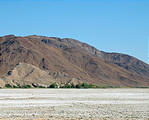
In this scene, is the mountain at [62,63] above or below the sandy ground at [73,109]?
above

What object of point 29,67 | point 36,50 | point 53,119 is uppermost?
point 36,50

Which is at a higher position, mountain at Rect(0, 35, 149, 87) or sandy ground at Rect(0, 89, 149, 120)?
mountain at Rect(0, 35, 149, 87)

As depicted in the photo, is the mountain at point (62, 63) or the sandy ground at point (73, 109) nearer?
the sandy ground at point (73, 109)

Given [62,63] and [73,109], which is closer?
[73,109]

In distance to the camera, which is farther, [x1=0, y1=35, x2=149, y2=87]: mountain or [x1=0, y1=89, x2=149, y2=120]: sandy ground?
[x1=0, y1=35, x2=149, y2=87]: mountain

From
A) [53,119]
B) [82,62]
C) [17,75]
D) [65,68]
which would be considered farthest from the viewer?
[82,62]

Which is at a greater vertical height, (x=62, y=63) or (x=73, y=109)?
(x=62, y=63)

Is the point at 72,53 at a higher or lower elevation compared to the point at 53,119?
higher

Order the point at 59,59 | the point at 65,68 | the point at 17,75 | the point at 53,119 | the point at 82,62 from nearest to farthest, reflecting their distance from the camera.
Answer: the point at 53,119, the point at 17,75, the point at 65,68, the point at 59,59, the point at 82,62

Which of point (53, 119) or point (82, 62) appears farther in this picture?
point (82, 62)

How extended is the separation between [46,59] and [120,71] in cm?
3287

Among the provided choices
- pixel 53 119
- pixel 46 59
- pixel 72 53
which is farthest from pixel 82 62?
pixel 53 119

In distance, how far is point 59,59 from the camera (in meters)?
133

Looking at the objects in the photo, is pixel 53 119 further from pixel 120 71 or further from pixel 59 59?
pixel 120 71
